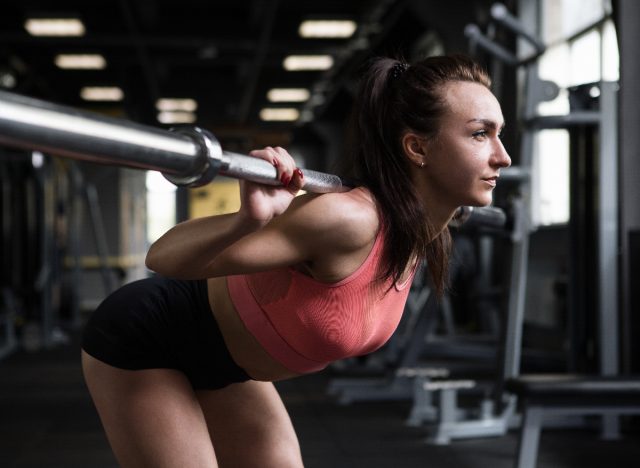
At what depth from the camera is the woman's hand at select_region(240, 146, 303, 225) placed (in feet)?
3.07

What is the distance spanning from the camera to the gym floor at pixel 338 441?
323 centimetres

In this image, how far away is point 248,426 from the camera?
1438mm

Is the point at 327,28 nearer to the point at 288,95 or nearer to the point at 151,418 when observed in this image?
the point at 288,95

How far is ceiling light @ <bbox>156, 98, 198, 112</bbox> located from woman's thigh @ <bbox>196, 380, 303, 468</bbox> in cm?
1242

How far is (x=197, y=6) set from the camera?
909cm

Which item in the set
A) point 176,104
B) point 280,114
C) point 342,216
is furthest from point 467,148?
point 280,114

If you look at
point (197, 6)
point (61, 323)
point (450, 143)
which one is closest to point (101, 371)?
point (450, 143)

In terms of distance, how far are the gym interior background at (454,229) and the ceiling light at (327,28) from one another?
45 mm

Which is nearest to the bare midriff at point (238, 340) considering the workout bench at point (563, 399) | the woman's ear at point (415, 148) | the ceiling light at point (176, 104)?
the woman's ear at point (415, 148)

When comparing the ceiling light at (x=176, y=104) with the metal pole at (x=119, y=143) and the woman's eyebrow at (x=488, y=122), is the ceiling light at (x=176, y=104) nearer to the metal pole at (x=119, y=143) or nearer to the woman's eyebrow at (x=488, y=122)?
the woman's eyebrow at (x=488, y=122)

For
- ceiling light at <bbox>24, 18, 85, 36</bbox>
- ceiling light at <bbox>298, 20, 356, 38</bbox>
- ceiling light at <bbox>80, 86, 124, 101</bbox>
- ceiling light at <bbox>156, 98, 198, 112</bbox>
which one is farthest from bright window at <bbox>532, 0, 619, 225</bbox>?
ceiling light at <bbox>156, 98, 198, 112</bbox>

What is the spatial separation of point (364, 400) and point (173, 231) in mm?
3682

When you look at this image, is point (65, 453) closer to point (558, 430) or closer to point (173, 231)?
point (558, 430)

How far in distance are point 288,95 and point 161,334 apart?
1200 centimetres
